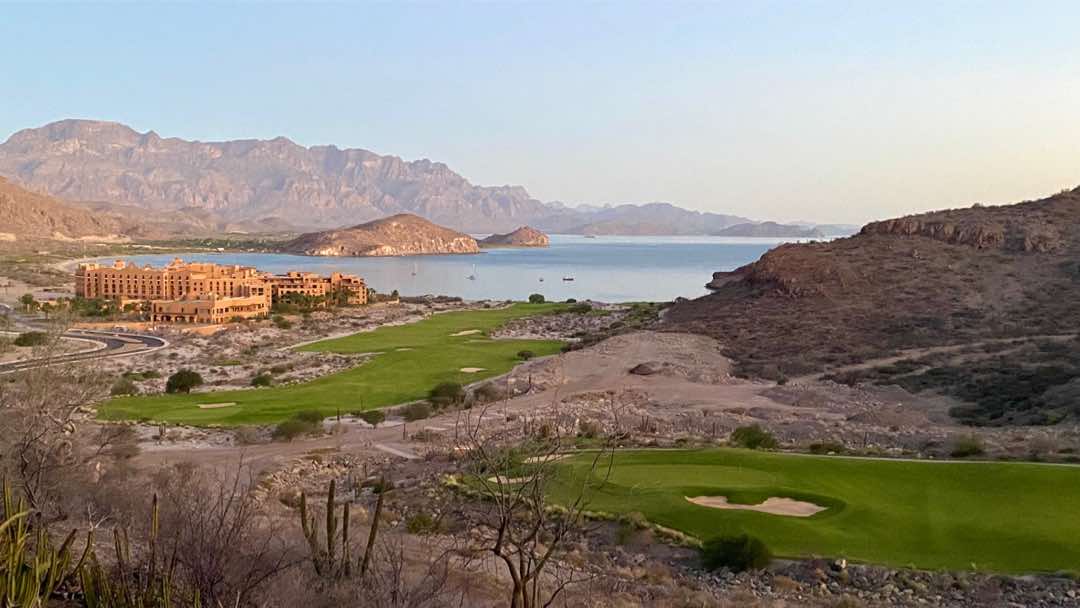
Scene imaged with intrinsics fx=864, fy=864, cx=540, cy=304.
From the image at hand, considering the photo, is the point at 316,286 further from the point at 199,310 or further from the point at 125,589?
the point at 125,589

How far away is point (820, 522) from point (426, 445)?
12.6 meters

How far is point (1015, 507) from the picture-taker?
14.8 m

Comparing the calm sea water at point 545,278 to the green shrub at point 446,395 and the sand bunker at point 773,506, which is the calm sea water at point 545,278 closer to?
the green shrub at point 446,395

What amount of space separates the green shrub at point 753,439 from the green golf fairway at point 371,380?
15801 millimetres

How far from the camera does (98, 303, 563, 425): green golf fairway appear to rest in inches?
1257

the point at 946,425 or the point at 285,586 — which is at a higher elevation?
the point at 285,586

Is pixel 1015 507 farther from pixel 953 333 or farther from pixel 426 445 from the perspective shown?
pixel 953 333

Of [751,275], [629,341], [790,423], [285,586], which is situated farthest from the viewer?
[751,275]

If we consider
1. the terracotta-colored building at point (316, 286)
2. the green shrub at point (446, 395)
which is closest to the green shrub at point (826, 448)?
the green shrub at point (446, 395)

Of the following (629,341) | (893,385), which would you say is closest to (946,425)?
(893,385)

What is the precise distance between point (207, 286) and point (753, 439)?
65.8 metres

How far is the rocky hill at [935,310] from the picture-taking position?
34812 mm

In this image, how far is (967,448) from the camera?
20.1 metres

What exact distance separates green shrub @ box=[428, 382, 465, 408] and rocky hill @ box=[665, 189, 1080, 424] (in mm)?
15195
